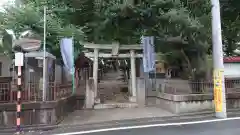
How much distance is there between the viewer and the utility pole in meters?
10.0

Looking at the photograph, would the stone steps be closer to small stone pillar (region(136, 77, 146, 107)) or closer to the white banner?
small stone pillar (region(136, 77, 146, 107))

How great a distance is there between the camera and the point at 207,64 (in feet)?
45.7

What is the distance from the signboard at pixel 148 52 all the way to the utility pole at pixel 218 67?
3.39 meters

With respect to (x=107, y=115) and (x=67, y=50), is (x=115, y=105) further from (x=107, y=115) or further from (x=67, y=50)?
(x=67, y=50)

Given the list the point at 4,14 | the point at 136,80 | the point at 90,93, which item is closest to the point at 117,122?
the point at 90,93

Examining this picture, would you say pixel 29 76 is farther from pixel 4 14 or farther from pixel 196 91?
pixel 196 91

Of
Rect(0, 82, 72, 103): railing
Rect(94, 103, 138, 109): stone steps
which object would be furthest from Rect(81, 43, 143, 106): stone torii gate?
Rect(0, 82, 72, 103): railing

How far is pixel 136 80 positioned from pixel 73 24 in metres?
4.86

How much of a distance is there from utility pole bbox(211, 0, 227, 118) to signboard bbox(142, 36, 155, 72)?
3390 millimetres

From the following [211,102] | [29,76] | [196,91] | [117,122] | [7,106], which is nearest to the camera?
[7,106]

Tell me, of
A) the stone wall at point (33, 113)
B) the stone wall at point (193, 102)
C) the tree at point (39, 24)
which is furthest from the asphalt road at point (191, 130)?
the tree at point (39, 24)

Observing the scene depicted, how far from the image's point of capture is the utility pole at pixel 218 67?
32.9 ft

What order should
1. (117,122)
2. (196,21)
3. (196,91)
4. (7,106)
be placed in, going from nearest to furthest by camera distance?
(7,106)
(117,122)
(196,21)
(196,91)

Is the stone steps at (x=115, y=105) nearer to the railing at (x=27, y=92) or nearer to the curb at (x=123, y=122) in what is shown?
the curb at (x=123, y=122)
